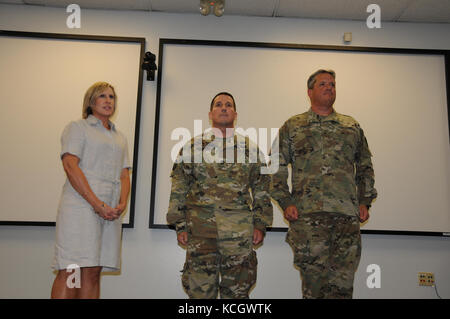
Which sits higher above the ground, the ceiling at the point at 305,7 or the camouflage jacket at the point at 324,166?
the ceiling at the point at 305,7

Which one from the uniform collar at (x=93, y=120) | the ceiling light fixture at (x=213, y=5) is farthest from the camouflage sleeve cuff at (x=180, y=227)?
the ceiling light fixture at (x=213, y=5)

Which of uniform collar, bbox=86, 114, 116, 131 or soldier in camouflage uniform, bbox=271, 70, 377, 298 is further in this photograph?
uniform collar, bbox=86, 114, 116, 131

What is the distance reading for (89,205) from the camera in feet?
6.64

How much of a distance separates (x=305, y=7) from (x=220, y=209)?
2241 mm

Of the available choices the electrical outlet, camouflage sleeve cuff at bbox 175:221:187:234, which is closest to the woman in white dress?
camouflage sleeve cuff at bbox 175:221:187:234

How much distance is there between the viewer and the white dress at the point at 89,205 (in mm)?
1958

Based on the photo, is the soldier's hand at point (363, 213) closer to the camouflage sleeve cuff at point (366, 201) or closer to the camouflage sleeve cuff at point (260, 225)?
the camouflage sleeve cuff at point (366, 201)

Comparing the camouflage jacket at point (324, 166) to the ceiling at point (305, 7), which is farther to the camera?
the ceiling at point (305, 7)

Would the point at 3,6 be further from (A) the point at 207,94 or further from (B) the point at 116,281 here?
(B) the point at 116,281

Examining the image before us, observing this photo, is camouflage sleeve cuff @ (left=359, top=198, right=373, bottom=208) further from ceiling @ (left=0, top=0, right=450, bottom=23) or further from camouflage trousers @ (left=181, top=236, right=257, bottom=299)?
ceiling @ (left=0, top=0, right=450, bottom=23)

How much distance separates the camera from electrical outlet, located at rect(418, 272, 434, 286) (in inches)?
124

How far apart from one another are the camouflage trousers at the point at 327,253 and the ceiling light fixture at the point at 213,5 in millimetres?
2048

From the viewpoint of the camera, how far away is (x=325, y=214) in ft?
6.92

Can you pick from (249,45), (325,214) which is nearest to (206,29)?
(249,45)
